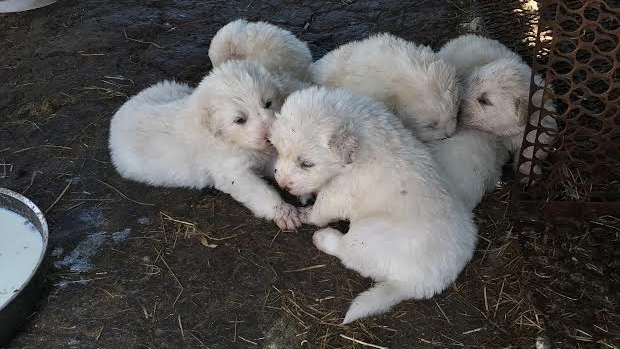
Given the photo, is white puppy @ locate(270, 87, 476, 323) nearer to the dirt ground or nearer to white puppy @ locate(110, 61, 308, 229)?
the dirt ground

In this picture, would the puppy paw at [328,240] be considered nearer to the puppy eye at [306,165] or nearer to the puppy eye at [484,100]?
the puppy eye at [306,165]

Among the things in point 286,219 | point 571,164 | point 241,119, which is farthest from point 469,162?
point 241,119

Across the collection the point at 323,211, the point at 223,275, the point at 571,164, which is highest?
Answer: the point at 571,164

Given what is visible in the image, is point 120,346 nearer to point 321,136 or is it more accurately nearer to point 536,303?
point 321,136

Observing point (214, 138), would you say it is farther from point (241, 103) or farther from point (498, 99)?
point (498, 99)

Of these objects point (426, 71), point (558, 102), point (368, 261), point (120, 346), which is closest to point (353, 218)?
point (368, 261)

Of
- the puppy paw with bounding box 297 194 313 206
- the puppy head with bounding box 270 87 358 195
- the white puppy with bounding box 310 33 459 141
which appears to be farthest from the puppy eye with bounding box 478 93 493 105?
the puppy paw with bounding box 297 194 313 206
